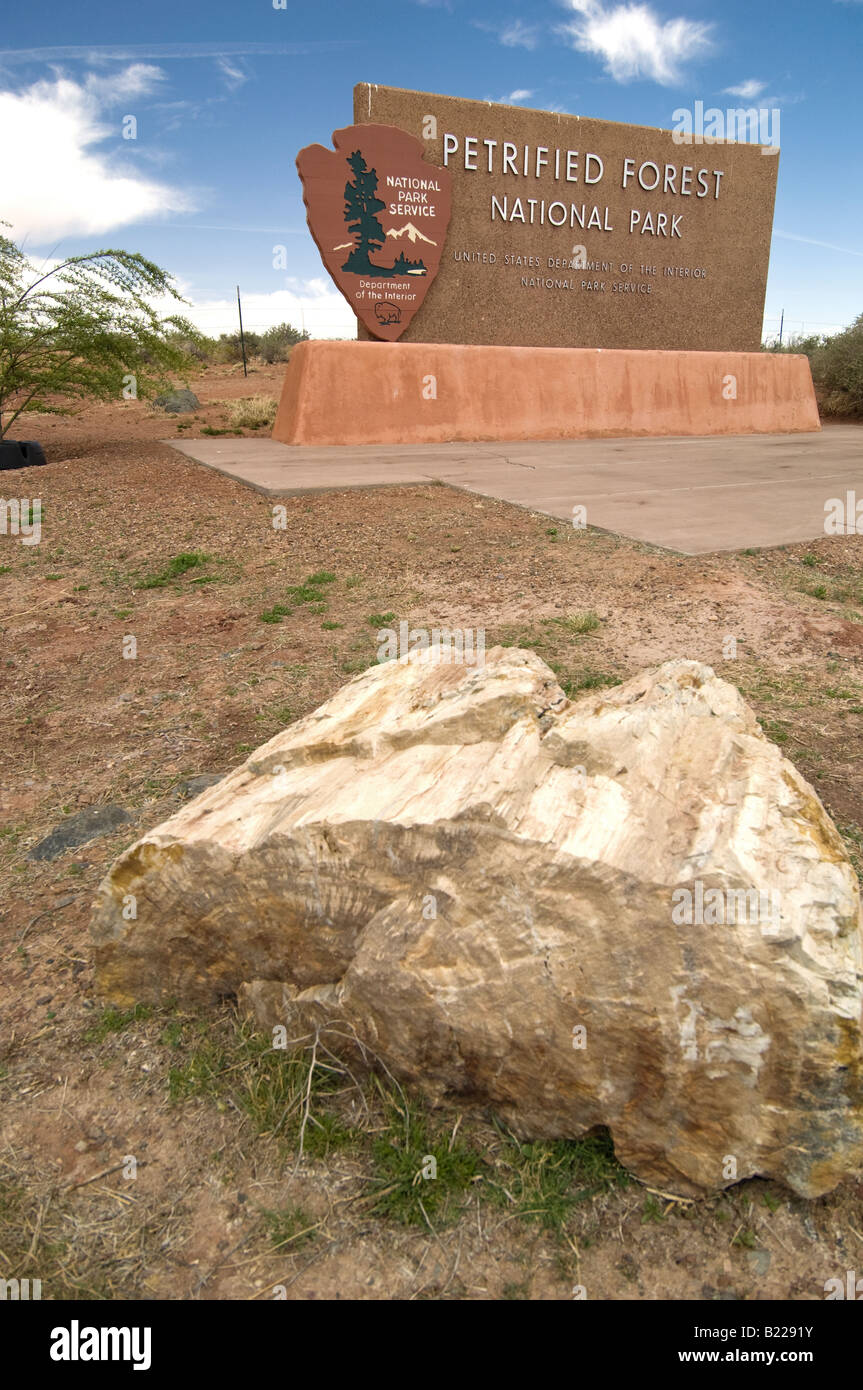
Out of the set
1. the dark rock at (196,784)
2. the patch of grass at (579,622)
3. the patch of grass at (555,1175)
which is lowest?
the patch of grass at (555,1175)

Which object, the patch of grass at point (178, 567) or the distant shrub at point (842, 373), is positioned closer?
the patch of grass at point (178, 567)

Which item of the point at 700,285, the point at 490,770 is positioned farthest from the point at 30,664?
the point at 700,285

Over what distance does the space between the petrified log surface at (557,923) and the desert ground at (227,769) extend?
0.44 ft

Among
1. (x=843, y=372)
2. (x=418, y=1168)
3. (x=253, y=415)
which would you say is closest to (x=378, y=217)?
(x=253, y=415)

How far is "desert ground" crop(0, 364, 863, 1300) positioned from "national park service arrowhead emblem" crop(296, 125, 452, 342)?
4.08m

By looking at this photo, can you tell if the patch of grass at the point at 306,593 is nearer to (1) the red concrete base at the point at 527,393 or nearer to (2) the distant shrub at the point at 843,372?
(1) the red concrete base at the point at 527,393

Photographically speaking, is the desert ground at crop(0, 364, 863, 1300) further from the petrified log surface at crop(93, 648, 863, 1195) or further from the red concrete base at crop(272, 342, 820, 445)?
the red concrete base at crop(272, 342, 820, 445)

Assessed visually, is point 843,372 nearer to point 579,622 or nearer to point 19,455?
point 19,455

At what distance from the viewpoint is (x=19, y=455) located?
1115 centimetres

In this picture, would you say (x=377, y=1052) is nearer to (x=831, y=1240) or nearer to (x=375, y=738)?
(x=375, y=738)

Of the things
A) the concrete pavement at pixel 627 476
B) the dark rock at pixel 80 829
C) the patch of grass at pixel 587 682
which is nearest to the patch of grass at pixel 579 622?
the patch of grass at pixel 587 682

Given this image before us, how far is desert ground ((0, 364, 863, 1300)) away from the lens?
75.2 inches

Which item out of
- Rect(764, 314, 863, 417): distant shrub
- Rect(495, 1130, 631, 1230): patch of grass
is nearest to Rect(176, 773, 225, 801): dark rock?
Rect(495, 1130, 631, 1230): patch of grass

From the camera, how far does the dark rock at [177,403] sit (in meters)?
17.9
